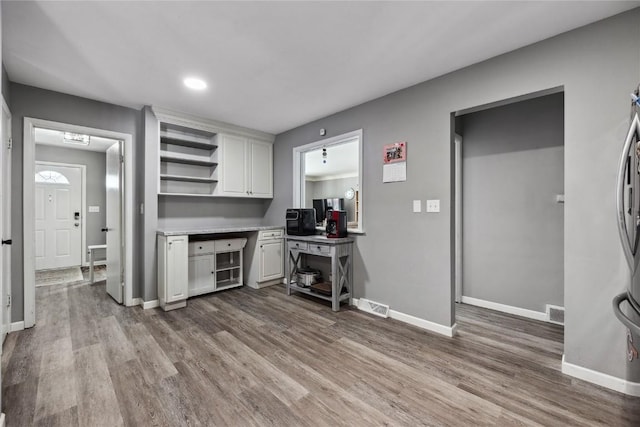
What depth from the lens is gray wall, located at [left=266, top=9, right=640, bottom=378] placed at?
1836 millimetres

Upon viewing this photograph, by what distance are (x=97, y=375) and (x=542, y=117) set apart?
14.8ft

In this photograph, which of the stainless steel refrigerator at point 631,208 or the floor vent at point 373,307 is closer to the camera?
the stainless steel refrigerator at point 631,208

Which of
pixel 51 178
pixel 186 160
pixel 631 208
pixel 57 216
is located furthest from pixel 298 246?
pixel 51 178

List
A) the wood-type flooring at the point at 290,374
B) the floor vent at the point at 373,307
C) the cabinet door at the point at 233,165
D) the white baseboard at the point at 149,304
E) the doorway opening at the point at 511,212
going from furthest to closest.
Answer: the cabinet door at the point at 233,165 < the white baseboard at the point at 149,304 < the floor vent at the point at 373,307 < the doorway opening at the point at 511,212 < the wood-type flooring at the point at 290,374

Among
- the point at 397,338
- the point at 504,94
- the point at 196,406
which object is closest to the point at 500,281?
the point at 397,338

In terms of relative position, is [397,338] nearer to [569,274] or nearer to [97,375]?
[569,274]

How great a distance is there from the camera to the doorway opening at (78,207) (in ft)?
11.6

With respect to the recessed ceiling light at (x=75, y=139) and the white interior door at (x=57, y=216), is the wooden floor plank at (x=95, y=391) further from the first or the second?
the white interior door at (x=57, y=216)

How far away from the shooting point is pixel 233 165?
4148 mm

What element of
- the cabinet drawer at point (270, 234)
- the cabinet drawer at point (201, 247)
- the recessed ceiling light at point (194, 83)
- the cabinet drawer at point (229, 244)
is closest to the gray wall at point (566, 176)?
the cabinet drawer at point (270, 234)

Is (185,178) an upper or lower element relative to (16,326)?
upper

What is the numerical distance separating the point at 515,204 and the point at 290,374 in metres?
2.86

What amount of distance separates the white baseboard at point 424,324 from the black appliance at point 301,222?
1515 millimetres

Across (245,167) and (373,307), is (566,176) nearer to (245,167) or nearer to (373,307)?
(373,307)
